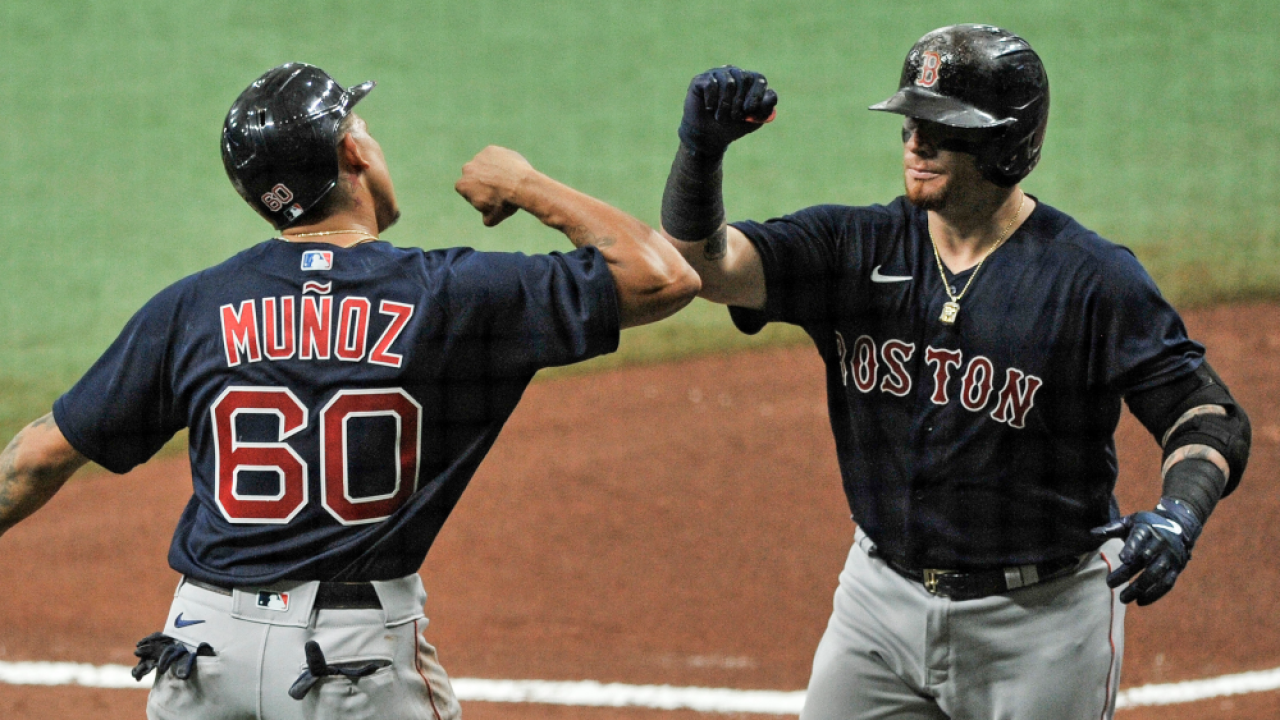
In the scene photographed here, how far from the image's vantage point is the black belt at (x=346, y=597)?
271 cm

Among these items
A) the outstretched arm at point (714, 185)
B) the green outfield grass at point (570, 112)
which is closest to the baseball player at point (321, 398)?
the outstretched arm at point (714, 185)

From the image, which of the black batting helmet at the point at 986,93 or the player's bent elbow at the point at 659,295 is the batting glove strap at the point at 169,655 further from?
the black batting helmet at the point at 986,93

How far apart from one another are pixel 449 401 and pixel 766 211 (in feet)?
19.2

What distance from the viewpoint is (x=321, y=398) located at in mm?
2697

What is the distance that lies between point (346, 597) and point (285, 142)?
0.93 m

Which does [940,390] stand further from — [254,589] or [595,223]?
[254,589]

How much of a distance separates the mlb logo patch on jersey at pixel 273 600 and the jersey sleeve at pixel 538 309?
61 cm

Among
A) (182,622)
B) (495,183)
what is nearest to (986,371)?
(495,183)

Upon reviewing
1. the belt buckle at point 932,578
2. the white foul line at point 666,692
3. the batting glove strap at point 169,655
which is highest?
the batting glove strap at point 169,655

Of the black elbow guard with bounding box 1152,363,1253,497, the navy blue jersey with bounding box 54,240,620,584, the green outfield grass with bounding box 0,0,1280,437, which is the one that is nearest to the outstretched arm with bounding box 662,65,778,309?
the navy blue jersey with bounding box 54,240,620,584

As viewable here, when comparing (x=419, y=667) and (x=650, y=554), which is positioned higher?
(x=419, y=667)

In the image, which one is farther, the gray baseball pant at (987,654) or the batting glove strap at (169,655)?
the gray baseball pant at (987,654)

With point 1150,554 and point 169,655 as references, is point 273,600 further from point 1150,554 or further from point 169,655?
point 1150,554

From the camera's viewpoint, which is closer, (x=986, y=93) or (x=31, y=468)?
(x=31, y=468)
